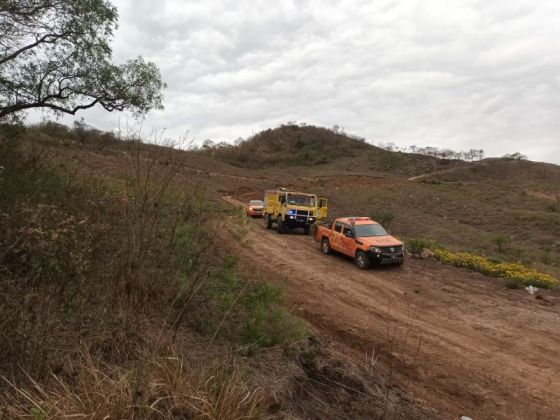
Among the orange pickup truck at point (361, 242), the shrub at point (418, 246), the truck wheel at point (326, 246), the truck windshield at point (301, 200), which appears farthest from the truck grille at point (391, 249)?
the truck windshield at point (301, 200)

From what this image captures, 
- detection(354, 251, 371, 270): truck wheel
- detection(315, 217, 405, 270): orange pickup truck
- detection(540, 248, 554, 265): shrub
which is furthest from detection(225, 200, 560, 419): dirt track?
detection(540, 248, 554, 265): shrub

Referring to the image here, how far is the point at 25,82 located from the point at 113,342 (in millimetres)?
9074

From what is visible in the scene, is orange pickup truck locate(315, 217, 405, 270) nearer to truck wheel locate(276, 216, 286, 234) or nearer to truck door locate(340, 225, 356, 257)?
truck door locate(340, 225, 356, 257)

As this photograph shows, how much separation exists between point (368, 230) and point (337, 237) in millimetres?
1254

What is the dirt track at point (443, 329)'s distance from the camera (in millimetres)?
6348

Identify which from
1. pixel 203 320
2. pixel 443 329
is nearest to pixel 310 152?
pixel 443 329

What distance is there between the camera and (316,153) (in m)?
95.3

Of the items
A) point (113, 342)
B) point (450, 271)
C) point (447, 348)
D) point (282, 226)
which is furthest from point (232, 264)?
point (282, 226)

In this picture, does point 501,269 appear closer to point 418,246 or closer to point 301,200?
point 418,246

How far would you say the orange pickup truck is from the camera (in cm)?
1410

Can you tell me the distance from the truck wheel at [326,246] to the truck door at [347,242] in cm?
82

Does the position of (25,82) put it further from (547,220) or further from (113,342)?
(547,220)

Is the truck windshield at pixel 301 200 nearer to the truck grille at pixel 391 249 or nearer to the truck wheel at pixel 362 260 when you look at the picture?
the truck wheel at pixel 362 260

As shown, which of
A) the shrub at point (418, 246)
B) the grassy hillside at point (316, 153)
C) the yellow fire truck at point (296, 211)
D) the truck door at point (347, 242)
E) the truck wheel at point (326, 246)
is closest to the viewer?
the truck door at point (347, 242)
